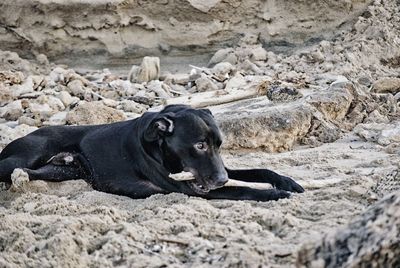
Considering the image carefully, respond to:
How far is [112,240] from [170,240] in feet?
0.97

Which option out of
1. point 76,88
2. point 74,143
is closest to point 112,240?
point 74,143

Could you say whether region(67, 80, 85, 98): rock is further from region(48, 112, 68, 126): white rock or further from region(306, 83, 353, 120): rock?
region(306, 83, 353, 120): rock

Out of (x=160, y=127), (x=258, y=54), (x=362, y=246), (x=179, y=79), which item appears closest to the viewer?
(x=362, y=246)

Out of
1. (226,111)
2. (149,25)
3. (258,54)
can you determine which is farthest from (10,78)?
(226,111)

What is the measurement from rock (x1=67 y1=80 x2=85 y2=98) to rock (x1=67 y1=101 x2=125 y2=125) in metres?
1.66

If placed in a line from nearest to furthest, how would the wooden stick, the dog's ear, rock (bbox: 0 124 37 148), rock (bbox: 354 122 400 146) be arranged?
1. the dog's ear
2. rock (bbox: 354 122 400 146)
3. rock (bbox: 0 124 37 148)
4. the wooden stick

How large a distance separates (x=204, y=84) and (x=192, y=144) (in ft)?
15.4

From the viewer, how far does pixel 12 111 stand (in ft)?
29.5

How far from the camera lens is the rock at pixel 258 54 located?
11.4 m

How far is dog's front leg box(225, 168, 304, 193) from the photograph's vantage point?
5.20 m

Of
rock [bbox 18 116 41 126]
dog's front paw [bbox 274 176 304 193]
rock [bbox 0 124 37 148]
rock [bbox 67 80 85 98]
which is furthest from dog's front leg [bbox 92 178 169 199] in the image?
rock [bbox 67 80 85 98]

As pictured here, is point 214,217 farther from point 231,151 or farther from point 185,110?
point 231,151

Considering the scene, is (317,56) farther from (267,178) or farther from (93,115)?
(267,178)

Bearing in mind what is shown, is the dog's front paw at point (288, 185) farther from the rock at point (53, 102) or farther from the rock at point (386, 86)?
the rock at point (53, 102)
